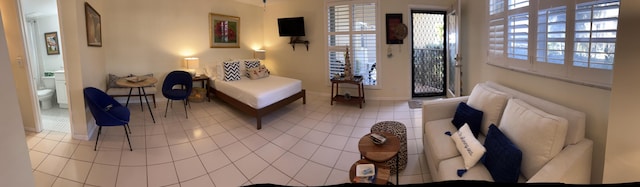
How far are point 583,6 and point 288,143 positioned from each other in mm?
2879

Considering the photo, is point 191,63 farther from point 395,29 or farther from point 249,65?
point 395,29

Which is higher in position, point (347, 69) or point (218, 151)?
point (347, 69)

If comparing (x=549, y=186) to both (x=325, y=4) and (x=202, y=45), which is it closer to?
(x=325, y=4)

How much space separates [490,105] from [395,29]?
10.2ft

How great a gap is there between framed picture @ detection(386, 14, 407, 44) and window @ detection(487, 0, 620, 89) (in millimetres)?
2295

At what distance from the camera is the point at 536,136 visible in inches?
66.7

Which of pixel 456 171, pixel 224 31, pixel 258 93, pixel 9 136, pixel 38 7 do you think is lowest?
pixel 456 171

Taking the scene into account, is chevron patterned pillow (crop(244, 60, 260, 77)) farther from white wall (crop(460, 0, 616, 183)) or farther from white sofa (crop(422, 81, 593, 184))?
white sofa (crop(422, 81, 593, 184))

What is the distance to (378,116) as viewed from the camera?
4.54 metres

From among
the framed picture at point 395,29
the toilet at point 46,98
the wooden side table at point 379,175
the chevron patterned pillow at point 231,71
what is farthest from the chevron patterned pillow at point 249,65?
the wooden side table at point 379,175

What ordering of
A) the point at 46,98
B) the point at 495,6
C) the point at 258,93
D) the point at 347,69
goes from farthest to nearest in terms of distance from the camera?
the point at 347,69, the point at 46,98, the point at 258,93, the point at 495,6

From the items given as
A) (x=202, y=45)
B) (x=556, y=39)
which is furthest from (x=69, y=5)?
(x=556, y=39)

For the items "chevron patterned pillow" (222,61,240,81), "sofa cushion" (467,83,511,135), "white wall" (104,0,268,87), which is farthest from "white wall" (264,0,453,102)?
"sofa cushion" (467,83,511,135)

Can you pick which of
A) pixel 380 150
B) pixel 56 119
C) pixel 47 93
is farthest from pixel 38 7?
pixel 380 150
